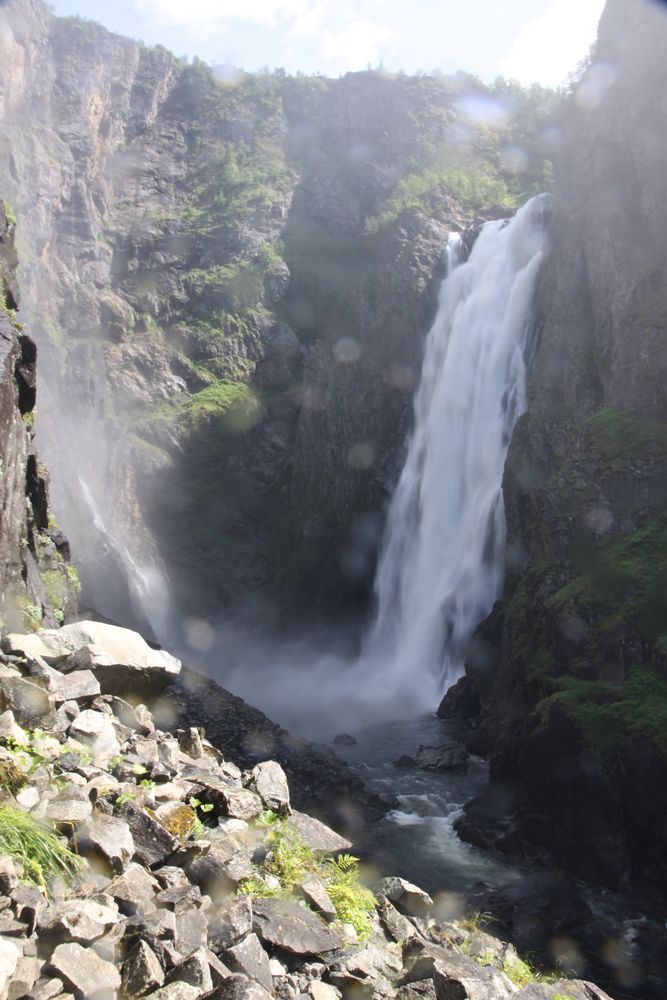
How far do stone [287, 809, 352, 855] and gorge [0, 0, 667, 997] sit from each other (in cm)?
616

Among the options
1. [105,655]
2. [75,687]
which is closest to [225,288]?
[105,655]

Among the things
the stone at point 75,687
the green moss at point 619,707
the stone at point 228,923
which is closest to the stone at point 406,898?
the stone at point 228,923

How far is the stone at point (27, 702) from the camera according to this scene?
24.1ft

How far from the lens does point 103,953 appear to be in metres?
4.66

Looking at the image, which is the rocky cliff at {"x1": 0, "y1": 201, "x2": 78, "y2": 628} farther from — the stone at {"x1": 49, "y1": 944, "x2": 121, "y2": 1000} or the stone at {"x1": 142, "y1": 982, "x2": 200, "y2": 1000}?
the stone at {"x1": 142, "y1": 982, "x2": 200, "y2": 1000}

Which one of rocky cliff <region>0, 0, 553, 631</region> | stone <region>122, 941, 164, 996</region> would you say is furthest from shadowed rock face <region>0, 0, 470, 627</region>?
stone <region>122, 941, 164, 996</region>

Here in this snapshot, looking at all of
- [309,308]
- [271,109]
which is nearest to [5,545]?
[309,308]

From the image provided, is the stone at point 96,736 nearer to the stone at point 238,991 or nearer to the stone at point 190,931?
the stone at point 190,931

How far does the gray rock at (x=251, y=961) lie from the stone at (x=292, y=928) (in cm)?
30

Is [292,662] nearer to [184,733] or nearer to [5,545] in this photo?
[5,545]

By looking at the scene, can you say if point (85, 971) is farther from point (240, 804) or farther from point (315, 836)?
point (315, 836)

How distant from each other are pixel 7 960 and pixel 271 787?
4.20 metres

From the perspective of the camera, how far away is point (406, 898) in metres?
7.79

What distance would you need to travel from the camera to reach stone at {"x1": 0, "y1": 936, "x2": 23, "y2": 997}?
4.07 metres
